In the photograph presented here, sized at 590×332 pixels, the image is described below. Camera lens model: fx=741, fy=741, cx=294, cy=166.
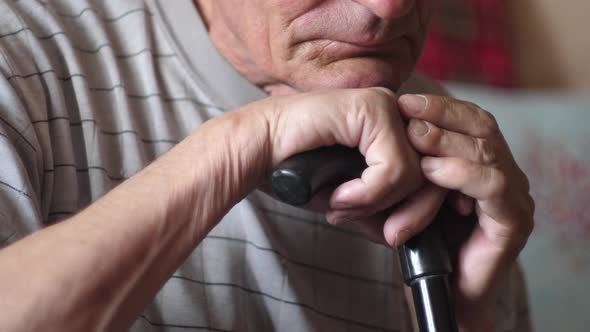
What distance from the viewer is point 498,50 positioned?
2.54 meters

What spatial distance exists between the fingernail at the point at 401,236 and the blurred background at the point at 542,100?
1254 millimetres

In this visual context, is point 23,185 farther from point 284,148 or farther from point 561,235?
point 561,235

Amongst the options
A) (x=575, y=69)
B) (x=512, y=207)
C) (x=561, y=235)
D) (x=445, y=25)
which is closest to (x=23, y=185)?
(x=512, y=207)

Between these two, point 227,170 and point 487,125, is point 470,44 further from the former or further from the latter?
point 227,170

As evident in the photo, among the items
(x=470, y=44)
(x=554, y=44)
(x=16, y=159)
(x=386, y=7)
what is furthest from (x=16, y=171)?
(x=554, y=44)

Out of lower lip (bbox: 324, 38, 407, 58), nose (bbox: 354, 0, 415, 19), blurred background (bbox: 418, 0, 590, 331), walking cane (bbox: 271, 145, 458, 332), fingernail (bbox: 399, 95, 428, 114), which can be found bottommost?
blurred background (bbox: 418, 0, 590, 331)

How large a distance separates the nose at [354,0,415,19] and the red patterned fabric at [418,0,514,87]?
141 cm

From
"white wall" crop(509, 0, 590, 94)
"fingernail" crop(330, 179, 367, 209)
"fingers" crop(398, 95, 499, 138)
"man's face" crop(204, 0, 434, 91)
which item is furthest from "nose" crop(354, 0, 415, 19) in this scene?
"white wall" crop(509, 0, 590, 94)

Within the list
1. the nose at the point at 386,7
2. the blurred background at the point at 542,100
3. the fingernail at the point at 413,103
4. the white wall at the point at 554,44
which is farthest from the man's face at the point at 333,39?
the white wall at the point at 554,44

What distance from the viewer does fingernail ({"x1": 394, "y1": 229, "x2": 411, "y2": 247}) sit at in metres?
0.84

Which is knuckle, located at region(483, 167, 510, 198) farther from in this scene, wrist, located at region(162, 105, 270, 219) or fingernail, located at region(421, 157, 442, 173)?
wrist, located at region(162, 105, 270, 219)

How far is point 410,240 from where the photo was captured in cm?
85

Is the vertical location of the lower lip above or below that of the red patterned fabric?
above

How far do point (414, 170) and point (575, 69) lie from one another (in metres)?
2.08
